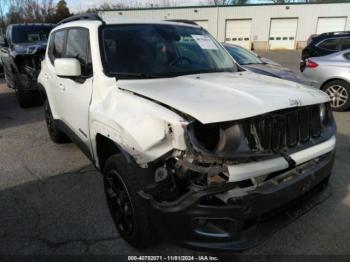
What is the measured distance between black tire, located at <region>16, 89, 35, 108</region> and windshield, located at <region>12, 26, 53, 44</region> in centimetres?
200

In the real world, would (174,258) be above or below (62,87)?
below

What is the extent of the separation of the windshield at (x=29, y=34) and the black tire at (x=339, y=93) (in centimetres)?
782

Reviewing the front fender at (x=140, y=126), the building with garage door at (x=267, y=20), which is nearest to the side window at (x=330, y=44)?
the front fender at (x=140, y=126)

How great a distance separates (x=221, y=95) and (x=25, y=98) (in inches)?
278

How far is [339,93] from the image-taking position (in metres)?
7.59

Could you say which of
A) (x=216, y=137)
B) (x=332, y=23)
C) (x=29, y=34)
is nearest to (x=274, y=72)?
(x=216, y=137)

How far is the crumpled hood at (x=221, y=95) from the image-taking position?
2.30m

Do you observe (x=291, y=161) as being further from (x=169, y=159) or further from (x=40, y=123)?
(x=40, y=123)

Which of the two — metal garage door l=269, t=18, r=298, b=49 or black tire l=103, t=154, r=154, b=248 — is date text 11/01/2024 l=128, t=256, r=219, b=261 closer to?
black tire l=103, t=154, r=154, b=248

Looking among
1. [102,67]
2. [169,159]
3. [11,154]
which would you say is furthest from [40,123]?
[169,159]

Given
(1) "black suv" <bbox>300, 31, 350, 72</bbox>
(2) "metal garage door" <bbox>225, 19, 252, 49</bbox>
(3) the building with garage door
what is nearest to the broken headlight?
(1) "black suv" <bbox>300, 31, 350, 72</bbox>

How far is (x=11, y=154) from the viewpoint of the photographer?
17.4 feet

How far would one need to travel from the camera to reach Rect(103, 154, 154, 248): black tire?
255cm

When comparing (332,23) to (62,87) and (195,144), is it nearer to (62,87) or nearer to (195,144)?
(62,87)
